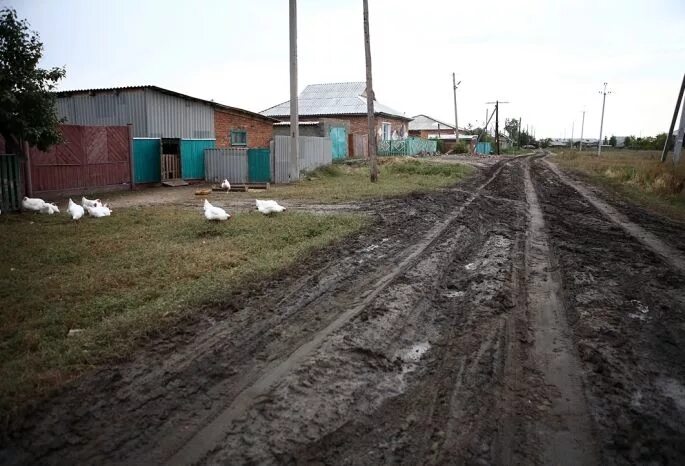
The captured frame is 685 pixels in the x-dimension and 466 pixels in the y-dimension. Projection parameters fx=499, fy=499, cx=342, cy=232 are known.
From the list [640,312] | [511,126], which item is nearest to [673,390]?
[640,312]

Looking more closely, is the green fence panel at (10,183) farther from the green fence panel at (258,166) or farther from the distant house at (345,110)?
the distant house at (345,110)

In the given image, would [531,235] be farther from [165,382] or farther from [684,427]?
[165,382]

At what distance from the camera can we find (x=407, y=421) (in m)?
3.26

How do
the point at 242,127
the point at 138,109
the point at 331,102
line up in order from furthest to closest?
1. the point at 331,102
2. the point at 242,127
3. the point at 138,109

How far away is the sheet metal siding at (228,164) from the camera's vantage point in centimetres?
2141

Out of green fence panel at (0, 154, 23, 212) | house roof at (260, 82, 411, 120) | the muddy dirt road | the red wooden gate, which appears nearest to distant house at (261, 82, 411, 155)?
house roof at (260, 82, 411, 120)

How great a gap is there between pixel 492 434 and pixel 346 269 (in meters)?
4.01

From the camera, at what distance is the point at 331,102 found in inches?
1843

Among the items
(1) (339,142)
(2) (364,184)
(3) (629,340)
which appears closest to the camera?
(3) (629,340)

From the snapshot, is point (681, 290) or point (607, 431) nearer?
point (607, 431)

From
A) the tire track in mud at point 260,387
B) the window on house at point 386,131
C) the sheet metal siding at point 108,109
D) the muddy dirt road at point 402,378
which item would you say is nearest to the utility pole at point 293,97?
the sheet metal siding at point 108,109

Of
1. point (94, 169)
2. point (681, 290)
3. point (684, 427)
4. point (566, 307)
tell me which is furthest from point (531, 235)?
point (94, 169)

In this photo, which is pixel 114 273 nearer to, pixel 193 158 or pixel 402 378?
pixel 402 378

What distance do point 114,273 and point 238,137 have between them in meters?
20.2
